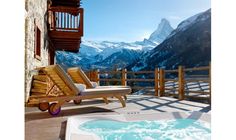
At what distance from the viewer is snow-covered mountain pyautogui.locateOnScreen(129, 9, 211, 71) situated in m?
22.5

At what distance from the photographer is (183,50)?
2522 cm

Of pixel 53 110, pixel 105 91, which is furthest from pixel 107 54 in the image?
pixel 53 110

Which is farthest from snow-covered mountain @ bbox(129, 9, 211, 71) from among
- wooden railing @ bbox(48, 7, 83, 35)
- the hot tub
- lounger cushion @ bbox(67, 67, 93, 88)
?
the hot tub

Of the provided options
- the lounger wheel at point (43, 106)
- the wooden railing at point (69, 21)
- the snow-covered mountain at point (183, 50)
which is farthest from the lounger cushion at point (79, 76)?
the snow-covered mountain at point (183, 50)

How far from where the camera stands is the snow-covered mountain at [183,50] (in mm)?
22508

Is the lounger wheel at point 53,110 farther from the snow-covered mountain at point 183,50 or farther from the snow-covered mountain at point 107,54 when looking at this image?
the snow-covered mountain at point 107,54

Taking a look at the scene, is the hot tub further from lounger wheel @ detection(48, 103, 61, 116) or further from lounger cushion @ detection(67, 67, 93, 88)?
lounger cushion @ detection(67, 67, 93, 88)

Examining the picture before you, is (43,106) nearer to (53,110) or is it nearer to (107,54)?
(53,110)

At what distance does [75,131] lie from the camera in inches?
94.3
